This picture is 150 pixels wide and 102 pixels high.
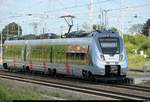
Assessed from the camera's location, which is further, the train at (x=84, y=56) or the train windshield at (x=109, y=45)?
the train windshield at (x=109, y=45)

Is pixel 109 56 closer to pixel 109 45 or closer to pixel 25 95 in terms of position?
pixel 109 45

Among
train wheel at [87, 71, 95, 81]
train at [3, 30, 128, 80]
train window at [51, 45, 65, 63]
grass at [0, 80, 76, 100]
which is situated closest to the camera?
grass at [0, 80, 76, 100]

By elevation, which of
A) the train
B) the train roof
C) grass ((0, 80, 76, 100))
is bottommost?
grass ((0, 80, 76, 100))

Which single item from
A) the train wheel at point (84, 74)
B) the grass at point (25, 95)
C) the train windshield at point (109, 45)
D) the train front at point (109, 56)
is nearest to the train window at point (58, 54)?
the train wheel at point (84, 74)

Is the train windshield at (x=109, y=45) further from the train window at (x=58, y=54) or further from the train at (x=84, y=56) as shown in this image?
the train window at (x=58, y=54)

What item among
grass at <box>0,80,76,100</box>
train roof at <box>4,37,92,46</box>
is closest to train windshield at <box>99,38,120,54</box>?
Answer: train roof at <box>4,37,92,46</box>

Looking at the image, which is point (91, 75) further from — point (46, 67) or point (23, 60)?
point (23, 60)

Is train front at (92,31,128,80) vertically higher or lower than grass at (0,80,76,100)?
higher

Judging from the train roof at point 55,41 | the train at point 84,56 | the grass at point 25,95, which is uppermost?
the train roof at point 55,41

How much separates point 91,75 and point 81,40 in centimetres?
268

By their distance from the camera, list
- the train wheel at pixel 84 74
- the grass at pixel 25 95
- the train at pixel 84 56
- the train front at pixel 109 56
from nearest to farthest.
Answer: the grass at pixel 25 95
the train front at pixel 109 56
the train at pixel 84 56
the train wheel at pixel 84 74

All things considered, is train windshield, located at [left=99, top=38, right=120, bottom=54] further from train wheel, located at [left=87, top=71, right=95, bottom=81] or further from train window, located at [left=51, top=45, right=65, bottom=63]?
train window, located at [left=51, top=45, right=65, bottom=63]

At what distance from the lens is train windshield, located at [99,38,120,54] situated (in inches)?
1156

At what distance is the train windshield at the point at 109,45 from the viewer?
2938 cm
